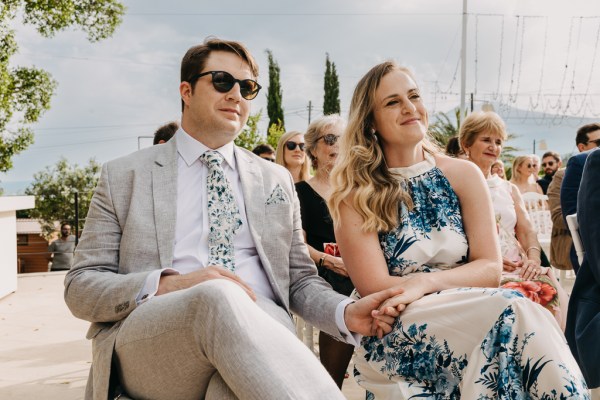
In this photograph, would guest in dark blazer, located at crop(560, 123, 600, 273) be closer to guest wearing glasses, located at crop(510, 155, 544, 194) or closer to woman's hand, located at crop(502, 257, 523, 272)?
woman's hand, located at crop(502, 257, 523, 272)

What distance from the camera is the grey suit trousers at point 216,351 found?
5.10 feet

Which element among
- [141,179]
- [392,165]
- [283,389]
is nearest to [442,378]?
[283,389]

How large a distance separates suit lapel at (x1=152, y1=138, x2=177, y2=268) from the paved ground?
241 centimetres

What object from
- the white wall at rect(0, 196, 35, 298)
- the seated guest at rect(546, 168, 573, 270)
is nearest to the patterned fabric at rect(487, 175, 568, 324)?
the seated guest at rect(546, 168, 573, 270)

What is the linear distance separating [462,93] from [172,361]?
23052mm

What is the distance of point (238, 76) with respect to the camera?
8.50 feet

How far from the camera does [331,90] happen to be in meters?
53.5

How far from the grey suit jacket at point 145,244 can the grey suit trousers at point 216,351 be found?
0.16m

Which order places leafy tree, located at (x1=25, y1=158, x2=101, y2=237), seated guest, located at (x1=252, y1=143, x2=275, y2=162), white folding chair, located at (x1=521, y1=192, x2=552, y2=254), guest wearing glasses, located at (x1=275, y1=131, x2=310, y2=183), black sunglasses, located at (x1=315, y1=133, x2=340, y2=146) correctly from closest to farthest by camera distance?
black sunglasses, located at (x1=315, y1=133, x2=340, y2=146), guest wearing glasses, located at (x1=275, y1=131, x2=310, y2=183), seated guest, located at (x1=252, y1=143, x2=275, y2=162), white folding chair, located at (x1=521, y1=192, x2=552, y2=254), leafy tree, located at (x1=25, y1=158, x2=101, y2=237)

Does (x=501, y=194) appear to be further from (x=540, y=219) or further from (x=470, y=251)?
(x=540, y=219)

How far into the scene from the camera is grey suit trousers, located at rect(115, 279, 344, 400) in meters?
1.55

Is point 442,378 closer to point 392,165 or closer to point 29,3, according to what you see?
point 392,165

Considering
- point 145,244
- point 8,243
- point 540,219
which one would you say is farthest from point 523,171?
point 8,243

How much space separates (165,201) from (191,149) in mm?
324
